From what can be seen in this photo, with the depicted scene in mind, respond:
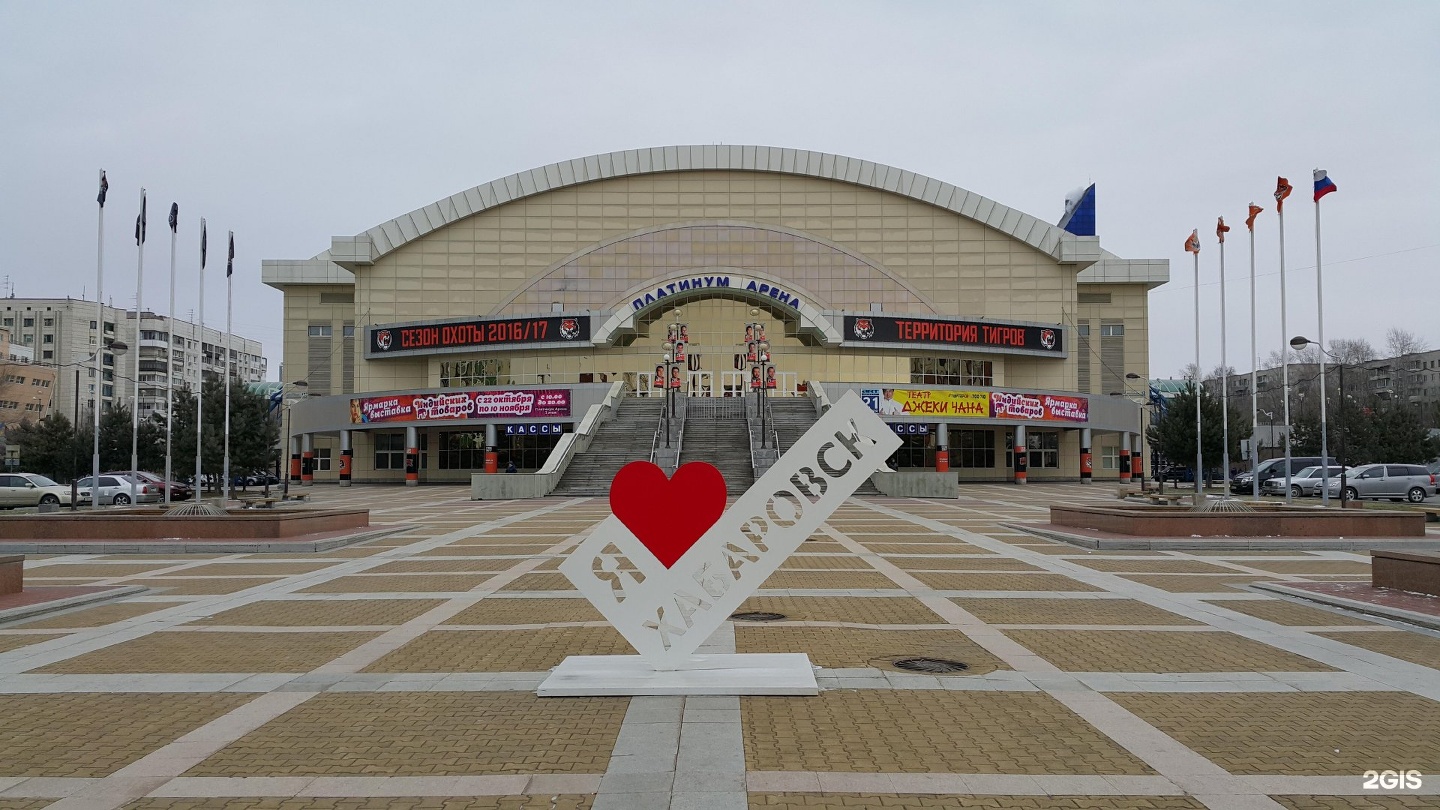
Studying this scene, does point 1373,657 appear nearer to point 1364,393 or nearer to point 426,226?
point 426,226

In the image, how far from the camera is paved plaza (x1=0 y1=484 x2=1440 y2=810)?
18.9 ft

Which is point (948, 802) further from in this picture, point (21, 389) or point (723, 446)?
point (21, 389)

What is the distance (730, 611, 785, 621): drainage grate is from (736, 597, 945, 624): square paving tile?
13 cm

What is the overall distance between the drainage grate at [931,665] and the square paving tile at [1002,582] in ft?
15.8

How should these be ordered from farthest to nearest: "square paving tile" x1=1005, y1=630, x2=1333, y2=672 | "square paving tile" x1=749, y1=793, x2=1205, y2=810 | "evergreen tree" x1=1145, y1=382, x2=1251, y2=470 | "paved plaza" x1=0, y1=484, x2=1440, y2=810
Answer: "evergreen tree" x1=1145, y1=382, x2=1251, y2=470 < "square paving tile" x1=1005, y1=630, x2=1333, y2=672 < "paved plaza" x1=0, y1=484, x2=1440, y2=810 < "square paving tile" x1=749, y1=793, x2=1205, y2=810

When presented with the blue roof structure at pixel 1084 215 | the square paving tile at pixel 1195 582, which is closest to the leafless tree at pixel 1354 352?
the blue roof structure at pixel 1084 215

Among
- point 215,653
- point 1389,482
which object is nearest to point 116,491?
point 215,653

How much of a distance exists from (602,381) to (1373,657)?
175 feet

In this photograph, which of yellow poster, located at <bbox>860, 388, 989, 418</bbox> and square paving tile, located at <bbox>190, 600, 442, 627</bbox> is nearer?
square paving tile, located at <bbox>190, 600, 442, 627</bbox>

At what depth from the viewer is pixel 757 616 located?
11617mm

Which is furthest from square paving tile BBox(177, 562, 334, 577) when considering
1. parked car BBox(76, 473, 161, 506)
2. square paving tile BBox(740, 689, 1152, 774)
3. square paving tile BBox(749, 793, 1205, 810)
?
parked car BBox(76, 473, 161, 506)

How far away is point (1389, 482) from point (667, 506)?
3832cm

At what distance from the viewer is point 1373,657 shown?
931 centimetres

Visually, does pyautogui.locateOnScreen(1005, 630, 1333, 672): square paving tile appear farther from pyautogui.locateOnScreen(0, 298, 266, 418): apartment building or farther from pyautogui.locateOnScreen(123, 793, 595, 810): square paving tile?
Result: pyautogui.locateOnScreen(0, 298, 266, 418): apartment building
